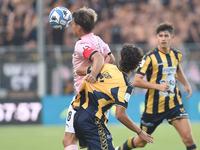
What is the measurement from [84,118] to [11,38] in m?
9.51

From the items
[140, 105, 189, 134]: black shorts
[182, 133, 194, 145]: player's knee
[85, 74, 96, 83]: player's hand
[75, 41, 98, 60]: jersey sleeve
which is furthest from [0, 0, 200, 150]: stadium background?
[85, 74, 96, 83]: player's hand

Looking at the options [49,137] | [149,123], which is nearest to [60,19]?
[149,123]

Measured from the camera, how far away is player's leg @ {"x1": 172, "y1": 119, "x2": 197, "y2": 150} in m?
5.29

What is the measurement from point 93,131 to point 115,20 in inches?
407

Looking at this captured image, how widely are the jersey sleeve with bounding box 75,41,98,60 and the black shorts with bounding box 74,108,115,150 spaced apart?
2.14ft

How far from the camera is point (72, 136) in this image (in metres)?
4.30

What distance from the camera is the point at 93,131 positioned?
3811 millimetres

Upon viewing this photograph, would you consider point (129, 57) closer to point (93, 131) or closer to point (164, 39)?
point (93, 131)

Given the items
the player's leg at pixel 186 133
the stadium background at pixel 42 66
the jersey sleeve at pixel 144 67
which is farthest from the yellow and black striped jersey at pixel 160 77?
the stadium background at pixel 42 66

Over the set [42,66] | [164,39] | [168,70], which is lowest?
[42,66]

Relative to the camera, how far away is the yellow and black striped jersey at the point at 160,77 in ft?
18.6

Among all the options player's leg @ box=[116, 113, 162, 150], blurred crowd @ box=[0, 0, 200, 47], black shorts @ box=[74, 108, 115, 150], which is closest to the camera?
black shorts @ box=[74, 108, 115, 150]

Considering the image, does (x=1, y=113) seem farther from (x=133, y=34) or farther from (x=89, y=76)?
(x=89, y=76)

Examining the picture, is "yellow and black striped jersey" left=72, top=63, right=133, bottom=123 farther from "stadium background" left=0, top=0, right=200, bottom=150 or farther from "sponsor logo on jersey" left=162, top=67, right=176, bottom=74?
"stadium background" left=0, top=0, right=200, bottom=150
